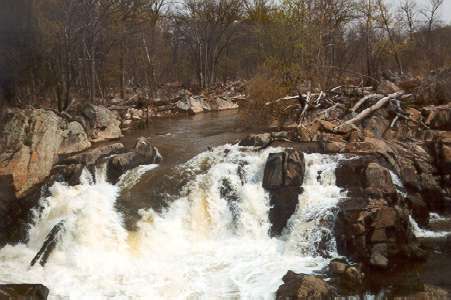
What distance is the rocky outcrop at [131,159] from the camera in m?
15.5

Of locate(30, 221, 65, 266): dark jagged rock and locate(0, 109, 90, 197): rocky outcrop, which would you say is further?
locate(0, 109, 90, 197): rocky outcrop

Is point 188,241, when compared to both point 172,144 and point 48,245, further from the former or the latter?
point 172,144

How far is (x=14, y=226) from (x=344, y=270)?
879cm

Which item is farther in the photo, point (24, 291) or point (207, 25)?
point (207, 25)

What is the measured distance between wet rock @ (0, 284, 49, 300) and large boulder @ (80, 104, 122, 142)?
11.2 m

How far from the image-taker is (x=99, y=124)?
21.6m

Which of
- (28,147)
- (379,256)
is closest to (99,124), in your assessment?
(28,147)

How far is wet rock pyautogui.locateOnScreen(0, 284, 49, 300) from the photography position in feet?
31.9

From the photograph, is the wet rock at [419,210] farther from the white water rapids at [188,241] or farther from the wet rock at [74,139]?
the wet rock at [74,139]

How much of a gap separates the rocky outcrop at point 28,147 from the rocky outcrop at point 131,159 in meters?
1.93

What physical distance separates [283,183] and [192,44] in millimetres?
33428

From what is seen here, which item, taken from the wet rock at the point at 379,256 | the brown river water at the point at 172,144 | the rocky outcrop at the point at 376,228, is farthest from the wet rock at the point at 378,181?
the brown river water at the point at 172,144

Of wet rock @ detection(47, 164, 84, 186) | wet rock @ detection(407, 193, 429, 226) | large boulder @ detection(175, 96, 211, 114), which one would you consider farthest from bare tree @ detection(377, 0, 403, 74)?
wet rock @ detection(47, 164, 84, 186)

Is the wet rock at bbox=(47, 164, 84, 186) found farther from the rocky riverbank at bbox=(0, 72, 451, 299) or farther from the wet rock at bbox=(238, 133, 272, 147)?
the wet rock at bbox=(238, 133, 272, 147)
